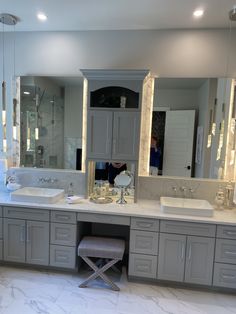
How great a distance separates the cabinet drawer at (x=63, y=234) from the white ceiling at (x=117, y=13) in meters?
2.26

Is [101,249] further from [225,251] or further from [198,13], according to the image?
[198,13]

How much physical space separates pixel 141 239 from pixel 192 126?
4.70 feet

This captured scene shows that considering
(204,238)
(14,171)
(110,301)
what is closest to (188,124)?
(204,238)

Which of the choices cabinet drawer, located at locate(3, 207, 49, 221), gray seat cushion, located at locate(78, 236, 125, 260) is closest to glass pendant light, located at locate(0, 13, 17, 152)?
cabinet drawer, located at locate(3, 207, 49, 221)

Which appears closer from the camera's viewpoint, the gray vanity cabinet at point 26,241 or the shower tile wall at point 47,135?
the gray vanity cabinet at point 26,241

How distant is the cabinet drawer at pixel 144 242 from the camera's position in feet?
8.43

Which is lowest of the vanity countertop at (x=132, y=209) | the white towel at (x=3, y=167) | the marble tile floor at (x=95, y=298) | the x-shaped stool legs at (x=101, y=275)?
the marble tile floor at (x=95, y=298)

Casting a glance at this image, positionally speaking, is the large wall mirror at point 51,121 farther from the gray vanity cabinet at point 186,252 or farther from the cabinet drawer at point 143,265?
the gray vanity cabinet at point 186,252

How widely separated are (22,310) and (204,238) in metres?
1.82

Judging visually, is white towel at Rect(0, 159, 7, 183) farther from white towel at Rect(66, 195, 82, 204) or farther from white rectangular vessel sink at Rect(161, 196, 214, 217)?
white rectangular vessel sink at Rect(161, 196, 214, 217)

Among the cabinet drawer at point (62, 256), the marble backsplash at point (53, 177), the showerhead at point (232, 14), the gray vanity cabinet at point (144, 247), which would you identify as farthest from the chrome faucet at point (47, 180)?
the showerhead at point (232, 14)

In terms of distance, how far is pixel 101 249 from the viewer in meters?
2.53

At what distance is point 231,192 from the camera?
9.34 ft

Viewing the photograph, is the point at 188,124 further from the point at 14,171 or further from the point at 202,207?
the point at 14,171
